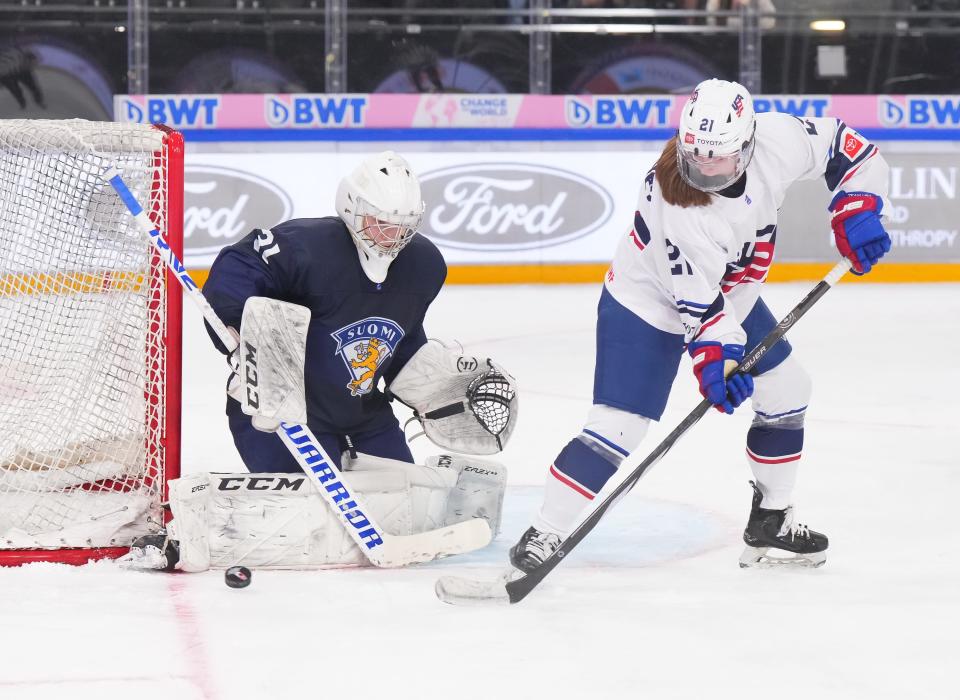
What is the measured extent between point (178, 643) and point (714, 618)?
2.73 feet

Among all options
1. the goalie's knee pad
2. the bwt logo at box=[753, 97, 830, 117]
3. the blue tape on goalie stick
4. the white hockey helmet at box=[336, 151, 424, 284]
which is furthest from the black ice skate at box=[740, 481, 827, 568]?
the bwt logo at box=[753, 97, 830, 117]

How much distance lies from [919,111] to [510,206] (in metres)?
2.23

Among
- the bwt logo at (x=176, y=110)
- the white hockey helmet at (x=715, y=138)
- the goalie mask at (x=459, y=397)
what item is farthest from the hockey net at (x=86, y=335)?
the bwt logo at (x=176, y=110)

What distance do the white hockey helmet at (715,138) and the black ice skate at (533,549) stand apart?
2.12ft

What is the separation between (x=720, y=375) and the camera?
240cm

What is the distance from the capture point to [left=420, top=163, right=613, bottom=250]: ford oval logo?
23.7ft

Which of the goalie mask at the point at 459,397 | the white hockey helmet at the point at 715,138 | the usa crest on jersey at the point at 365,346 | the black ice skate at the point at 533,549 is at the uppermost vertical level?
the white hockey helmet at the point at 715,138

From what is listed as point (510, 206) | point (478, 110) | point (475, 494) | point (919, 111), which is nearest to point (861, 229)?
point (475, 494)

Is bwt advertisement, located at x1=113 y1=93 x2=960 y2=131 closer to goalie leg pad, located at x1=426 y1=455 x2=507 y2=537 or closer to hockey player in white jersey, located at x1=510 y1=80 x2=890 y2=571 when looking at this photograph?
goalie leg pad, located at x1=426 y1=455 x2=507 y2=537

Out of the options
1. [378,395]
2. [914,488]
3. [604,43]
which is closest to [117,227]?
[378,395]

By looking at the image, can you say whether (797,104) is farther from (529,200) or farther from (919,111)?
(529,200)

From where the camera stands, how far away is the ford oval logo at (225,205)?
6957 mm

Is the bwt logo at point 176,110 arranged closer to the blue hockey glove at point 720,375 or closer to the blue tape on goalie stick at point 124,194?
the blue tape on goalie stick at point 124,194

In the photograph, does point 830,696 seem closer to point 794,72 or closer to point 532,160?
point 532,160
